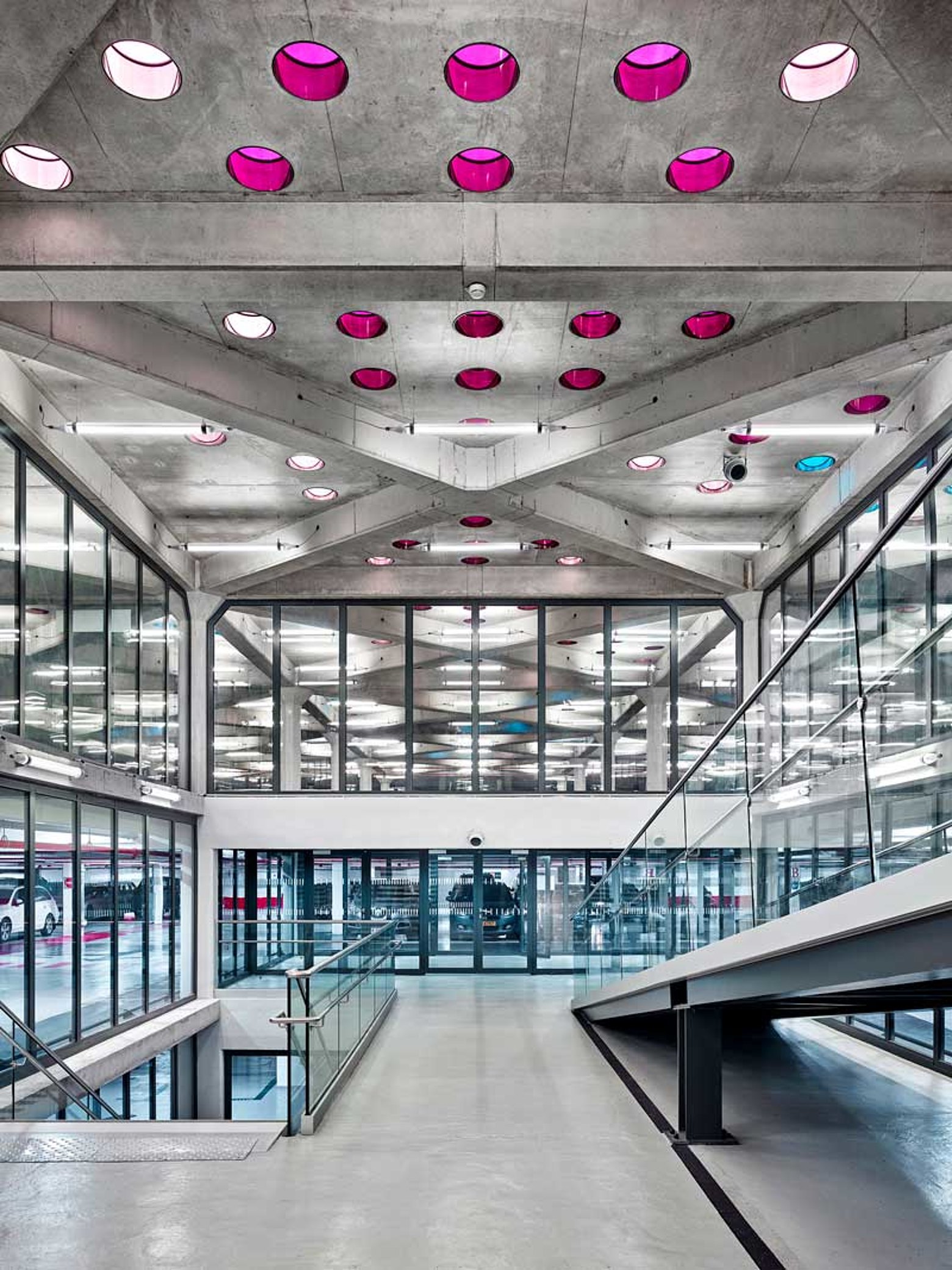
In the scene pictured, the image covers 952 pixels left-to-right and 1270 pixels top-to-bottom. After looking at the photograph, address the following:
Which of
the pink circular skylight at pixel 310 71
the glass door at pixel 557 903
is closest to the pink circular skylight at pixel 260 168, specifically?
the pink circular skylight at pixel 310 71

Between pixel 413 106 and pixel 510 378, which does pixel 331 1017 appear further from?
pixel 413 106

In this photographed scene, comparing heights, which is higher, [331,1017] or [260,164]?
[260,164]

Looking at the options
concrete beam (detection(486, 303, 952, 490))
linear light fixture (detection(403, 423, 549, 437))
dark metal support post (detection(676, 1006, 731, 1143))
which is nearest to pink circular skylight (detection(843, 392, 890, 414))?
concrete beam (detection(486, 303, 952, 490))

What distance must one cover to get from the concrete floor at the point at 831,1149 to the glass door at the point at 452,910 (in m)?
8.06

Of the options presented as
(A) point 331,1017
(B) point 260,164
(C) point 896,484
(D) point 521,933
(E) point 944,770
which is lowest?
(D) point 521,933

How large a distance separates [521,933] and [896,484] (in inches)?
413

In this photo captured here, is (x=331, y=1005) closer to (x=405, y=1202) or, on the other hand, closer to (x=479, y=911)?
(x=405, y=1202)

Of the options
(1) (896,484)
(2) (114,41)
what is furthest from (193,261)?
(1) (896,484)

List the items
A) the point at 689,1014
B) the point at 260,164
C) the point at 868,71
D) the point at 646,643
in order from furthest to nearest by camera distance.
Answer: the point at 646,643, the point at 689,1014, the point at 260,164, the point at 868,71

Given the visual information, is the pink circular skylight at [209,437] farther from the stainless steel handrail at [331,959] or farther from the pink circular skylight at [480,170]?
the stainless steel handrail at [331,959]

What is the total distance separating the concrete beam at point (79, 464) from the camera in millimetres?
9398

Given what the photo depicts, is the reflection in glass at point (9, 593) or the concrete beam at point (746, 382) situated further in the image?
the reflection in glass at point (9, 593)

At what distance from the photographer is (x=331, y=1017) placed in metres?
8.20

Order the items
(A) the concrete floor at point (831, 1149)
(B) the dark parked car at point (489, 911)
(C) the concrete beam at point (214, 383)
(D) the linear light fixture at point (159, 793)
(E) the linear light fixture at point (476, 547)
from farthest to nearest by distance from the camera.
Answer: (B) the dark parked car at point (489, 911) < (E) the linear light fixture at point (476, 547) < (D) the linear light fixture at point (159, 793) < (C) the concrete beam at point (214, 383) < (A) the concrete floor at point (831, 1149)
